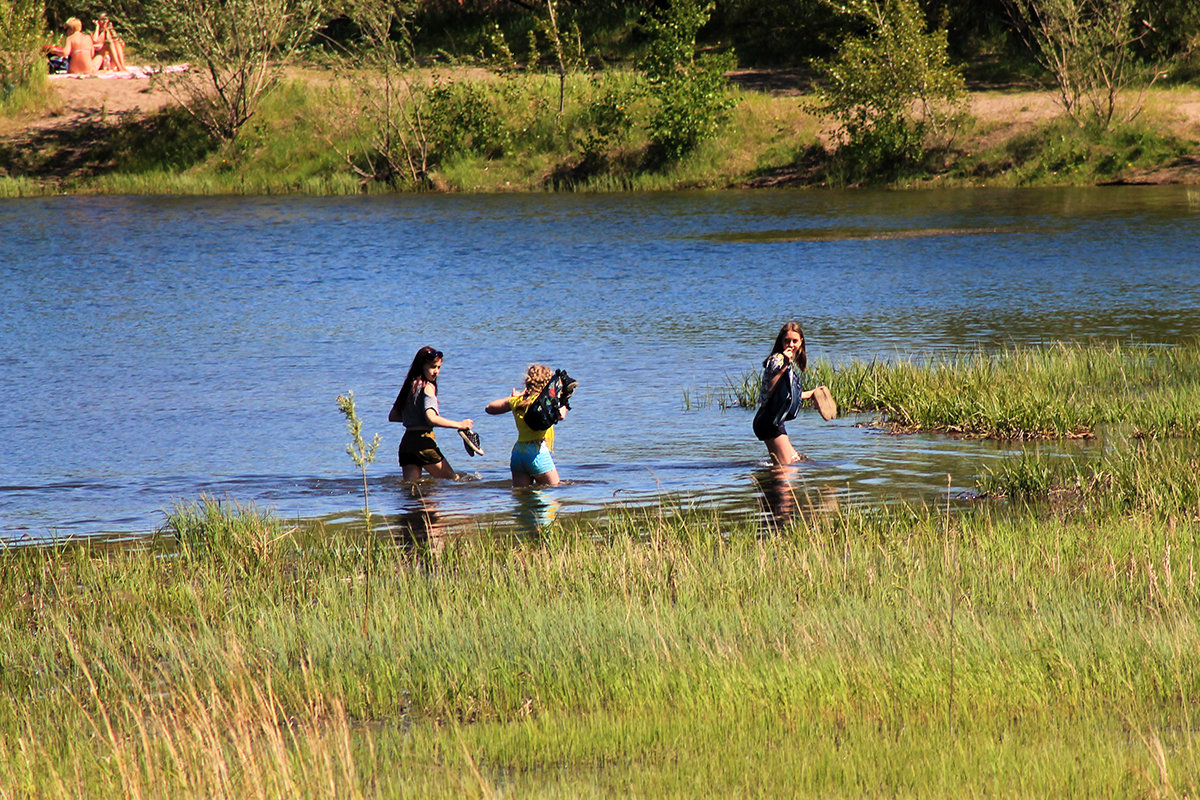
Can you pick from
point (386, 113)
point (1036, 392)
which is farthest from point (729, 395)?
point (386, 113)

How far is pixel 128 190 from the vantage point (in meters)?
50.1

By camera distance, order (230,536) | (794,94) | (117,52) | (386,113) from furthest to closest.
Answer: (117,52) < (794,94) < (386,113) < (230,536)

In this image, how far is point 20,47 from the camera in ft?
175

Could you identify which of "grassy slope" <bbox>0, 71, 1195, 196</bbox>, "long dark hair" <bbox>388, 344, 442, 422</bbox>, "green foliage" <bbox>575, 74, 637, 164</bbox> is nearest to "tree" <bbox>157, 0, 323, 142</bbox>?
"grassy slope" <bbox>0, 71, 1195, 196</bbox>

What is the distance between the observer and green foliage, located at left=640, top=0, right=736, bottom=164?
47.1 meters

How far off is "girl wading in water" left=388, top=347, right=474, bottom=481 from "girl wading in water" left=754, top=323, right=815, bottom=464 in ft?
8.81

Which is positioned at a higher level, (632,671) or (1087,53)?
(1087,53)

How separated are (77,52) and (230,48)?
1006 cm

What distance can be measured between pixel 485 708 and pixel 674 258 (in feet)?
83.6

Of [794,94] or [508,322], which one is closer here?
[508,322]

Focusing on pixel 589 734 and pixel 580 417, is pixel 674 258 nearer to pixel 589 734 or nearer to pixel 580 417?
pixel 580 417

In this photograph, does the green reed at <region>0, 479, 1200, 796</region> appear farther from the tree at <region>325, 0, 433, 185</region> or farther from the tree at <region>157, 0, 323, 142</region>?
the tree at <region>157, 0, 323, 142</region>

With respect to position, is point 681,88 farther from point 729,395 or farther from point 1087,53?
point 729,395

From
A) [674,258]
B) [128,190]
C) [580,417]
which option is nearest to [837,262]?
[674,258]
